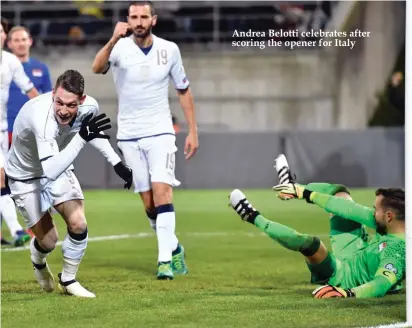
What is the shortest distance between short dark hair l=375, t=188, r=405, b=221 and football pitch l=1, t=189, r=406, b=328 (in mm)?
533

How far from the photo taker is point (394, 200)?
676 cm

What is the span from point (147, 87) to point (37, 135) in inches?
67.2

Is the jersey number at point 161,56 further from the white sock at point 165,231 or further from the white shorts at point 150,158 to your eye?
the white sock at point 165,231

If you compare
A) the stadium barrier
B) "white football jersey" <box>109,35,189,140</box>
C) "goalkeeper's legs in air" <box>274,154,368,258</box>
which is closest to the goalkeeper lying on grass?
"goalkeeper's legs in air" <box>274,154,368,258</box>

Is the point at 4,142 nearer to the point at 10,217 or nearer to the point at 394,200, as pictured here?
the point at 10,217

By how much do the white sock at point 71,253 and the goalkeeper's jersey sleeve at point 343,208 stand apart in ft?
4.81

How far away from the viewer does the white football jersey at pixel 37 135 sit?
21.8ft

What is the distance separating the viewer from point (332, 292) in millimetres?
6711

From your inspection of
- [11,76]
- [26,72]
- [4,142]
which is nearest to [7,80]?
[11,76]

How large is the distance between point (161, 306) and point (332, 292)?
1074 millimetres

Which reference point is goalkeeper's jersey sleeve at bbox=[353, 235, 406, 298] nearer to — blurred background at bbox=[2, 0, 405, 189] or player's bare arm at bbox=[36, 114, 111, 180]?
player's bare arm at bbox=[36, 114, 111, 180]

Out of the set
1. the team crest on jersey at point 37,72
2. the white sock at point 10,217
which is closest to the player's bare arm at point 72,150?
the team crest on jersey at point 37,72

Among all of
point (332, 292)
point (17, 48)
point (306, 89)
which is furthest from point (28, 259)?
point (306, 89)

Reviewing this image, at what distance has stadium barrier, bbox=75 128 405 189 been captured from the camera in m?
18.0
